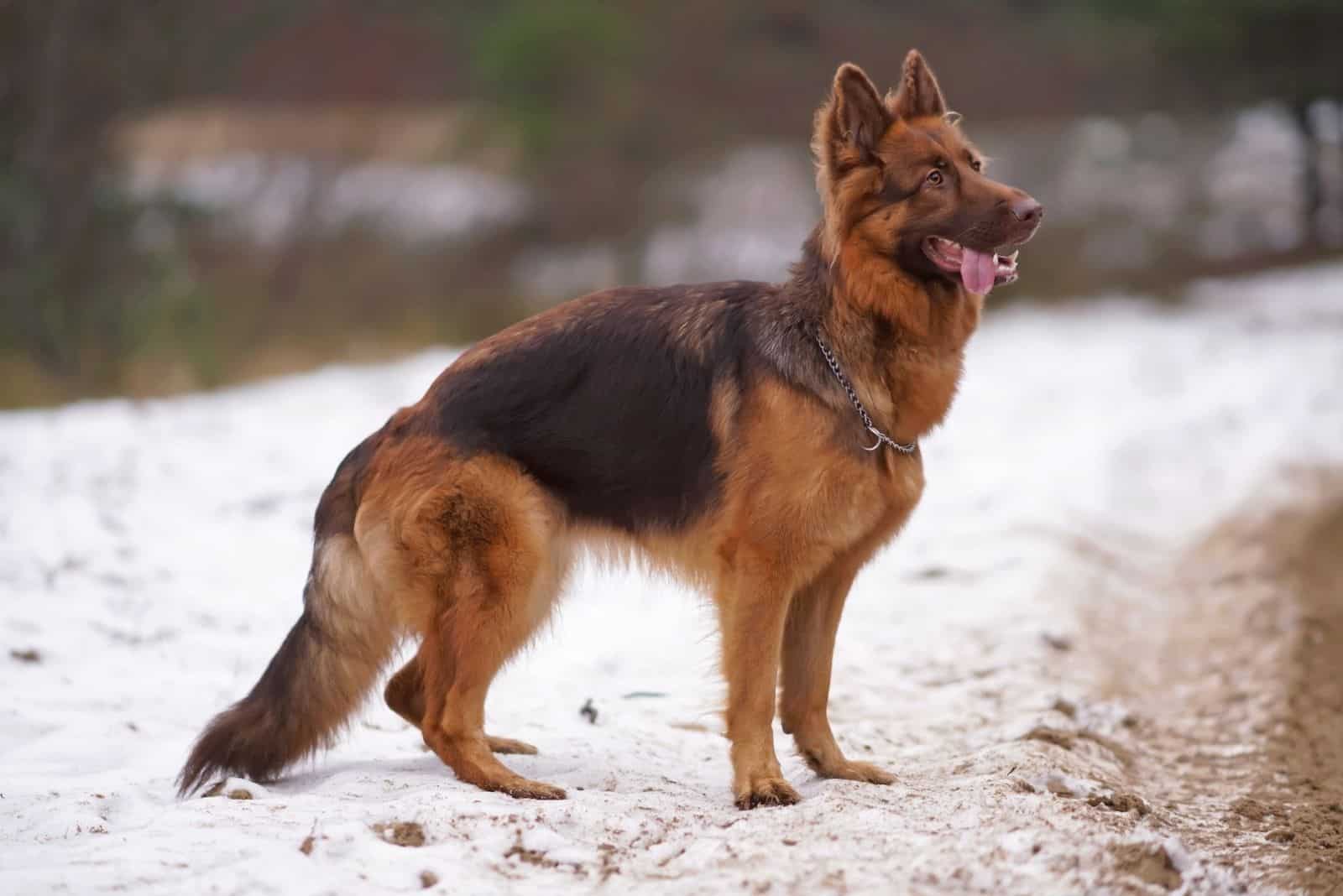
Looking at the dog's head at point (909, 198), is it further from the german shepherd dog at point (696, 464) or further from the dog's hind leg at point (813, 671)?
the dog's hind leg at point (813, 671)

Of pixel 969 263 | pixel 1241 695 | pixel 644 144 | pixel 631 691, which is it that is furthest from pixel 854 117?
pixel 644 144

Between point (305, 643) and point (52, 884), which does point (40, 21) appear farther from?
point (52, 884)

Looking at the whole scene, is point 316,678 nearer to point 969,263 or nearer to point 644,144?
point 969,263

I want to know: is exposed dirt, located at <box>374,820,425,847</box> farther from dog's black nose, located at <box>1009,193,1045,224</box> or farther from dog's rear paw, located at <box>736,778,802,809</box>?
dog's black nose, located at <box>1009,193,1045,224</box>

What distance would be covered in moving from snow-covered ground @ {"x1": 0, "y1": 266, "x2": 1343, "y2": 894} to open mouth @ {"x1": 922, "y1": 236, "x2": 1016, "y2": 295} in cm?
144

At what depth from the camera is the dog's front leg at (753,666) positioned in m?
4.48

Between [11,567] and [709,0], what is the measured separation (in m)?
18.0

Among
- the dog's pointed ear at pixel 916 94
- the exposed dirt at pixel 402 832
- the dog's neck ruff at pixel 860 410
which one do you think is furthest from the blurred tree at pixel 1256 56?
the exposed dirt at pixel 402 832

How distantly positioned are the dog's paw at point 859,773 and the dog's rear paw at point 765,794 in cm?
36

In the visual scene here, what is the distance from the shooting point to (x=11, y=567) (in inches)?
261

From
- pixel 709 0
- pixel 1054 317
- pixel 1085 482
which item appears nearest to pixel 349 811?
pixel 1085 482

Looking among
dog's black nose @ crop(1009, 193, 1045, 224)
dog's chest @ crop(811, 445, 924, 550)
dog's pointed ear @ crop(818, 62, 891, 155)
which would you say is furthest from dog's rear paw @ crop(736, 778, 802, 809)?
dog's pointed ear @ crop(818, 62, 891, 155)

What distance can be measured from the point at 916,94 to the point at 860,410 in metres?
1.17

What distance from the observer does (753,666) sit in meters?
4.52
